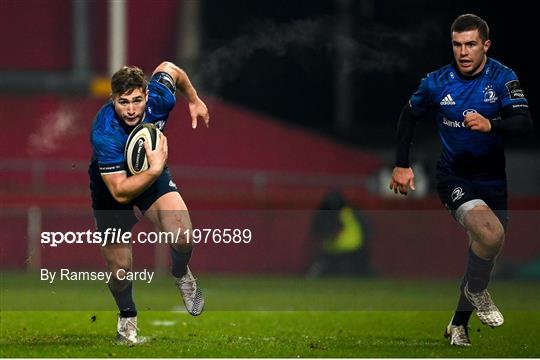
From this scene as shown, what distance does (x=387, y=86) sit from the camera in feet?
90.8

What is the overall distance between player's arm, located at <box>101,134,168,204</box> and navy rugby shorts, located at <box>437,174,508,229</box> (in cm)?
218

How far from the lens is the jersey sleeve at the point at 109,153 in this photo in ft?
34.5

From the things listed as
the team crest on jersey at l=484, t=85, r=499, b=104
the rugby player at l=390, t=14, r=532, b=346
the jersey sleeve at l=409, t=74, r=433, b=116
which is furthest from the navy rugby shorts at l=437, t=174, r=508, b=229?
the team crest on jersey at l=484, t=85, r=499, b=104

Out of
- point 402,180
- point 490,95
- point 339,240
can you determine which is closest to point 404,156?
point 402,180

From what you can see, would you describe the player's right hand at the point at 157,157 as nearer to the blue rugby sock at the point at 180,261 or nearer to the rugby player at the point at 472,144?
the blue rugby sock at the point at 180,261

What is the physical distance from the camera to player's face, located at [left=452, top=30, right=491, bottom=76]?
10.8 meters

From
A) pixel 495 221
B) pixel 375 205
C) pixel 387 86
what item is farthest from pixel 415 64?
pixel 387 86

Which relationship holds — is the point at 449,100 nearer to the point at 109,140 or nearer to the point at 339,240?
the point at 109,140

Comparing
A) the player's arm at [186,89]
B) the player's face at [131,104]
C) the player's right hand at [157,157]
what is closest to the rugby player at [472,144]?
the player's arm at [186,89]

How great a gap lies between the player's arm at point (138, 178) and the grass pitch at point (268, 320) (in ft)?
3.63

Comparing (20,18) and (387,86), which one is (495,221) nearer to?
(20,18)

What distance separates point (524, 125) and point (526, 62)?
15.3 meters

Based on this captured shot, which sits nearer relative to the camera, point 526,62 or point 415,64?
point 415,64

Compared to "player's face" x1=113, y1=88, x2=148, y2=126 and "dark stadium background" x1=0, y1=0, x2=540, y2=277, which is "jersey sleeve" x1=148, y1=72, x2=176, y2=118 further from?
"dark stadium background" x1=0, y1=0, x2=540, y2=277
